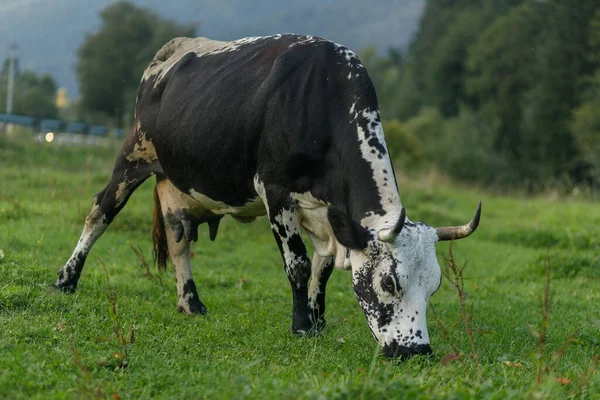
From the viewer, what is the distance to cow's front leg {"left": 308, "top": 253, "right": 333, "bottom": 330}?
732 cm

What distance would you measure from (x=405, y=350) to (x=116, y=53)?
42.3 m

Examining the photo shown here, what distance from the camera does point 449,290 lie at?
1019cm

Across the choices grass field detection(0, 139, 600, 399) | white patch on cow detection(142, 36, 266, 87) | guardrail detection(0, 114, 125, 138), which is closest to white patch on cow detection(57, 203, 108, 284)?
grass field detection(0, 139, 600, 399)

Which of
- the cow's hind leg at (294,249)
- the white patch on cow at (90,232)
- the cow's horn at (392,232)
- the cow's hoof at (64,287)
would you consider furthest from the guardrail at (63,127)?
the cow's horn at (392,232)

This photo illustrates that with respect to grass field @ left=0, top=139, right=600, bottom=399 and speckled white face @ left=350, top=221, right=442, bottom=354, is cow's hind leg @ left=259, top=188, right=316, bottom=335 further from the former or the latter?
speckled white face @ left=350, top=221, right=442, bottom=354

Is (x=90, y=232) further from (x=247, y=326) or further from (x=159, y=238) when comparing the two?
(x=247, y=326)

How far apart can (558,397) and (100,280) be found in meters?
5.13

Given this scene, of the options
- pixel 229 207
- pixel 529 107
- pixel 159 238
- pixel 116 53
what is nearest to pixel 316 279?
pixel 229 207

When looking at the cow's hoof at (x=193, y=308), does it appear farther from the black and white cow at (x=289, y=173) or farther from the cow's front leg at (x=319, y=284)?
the cow's front leg at (x=319, y=284)

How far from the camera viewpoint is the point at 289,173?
656 cm

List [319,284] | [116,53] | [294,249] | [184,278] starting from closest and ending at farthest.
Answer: [294,249], [319,284], [184,278], [116,53]

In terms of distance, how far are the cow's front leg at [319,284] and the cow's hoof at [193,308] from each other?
1.07 meters

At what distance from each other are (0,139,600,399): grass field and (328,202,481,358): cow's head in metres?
0.21

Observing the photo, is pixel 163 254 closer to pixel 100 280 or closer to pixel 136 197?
pixel 100 280
